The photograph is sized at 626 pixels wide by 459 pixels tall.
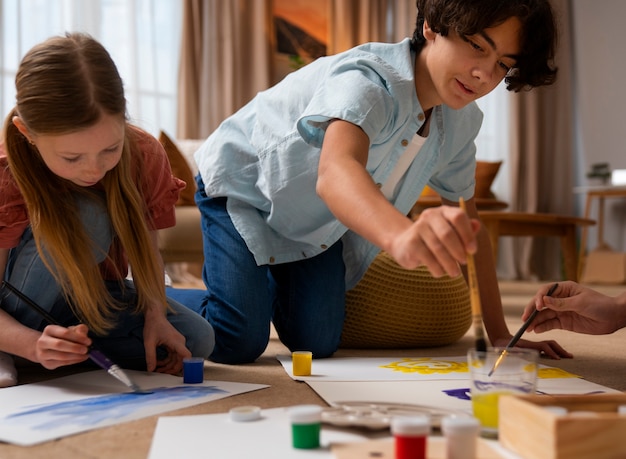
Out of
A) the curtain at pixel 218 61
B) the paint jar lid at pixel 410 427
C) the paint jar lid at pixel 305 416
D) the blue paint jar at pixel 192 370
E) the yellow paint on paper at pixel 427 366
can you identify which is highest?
the curtain at pixel 218 61

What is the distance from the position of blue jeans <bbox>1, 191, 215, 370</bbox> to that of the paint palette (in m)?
0.57

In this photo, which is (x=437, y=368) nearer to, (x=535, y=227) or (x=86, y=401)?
(x=86, y=401)

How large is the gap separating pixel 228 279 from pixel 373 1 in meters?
3.65

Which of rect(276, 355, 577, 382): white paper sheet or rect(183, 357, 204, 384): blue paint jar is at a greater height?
rect(183, 357, 204, 384): blue paint jar

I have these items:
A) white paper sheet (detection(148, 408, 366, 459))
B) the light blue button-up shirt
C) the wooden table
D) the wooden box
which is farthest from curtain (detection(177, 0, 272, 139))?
the wooden box

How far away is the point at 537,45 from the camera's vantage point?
1302mm

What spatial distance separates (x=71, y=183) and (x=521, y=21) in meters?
0.81

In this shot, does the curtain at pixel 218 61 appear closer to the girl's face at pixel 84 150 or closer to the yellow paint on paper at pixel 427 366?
the yellow paint on paper at pixel 427 366

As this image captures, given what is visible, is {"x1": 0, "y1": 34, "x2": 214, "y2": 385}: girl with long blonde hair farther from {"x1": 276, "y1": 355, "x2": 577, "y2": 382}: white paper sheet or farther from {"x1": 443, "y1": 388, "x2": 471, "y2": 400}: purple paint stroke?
{"x1": 443, "y1": 388, "x2": 471, "y2": 400}: purple paint stroke

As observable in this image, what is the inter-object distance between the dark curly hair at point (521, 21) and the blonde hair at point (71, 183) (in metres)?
0.56

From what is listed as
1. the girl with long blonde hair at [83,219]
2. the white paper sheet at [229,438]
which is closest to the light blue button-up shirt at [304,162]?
the girl with long blonde hair at [83,219]

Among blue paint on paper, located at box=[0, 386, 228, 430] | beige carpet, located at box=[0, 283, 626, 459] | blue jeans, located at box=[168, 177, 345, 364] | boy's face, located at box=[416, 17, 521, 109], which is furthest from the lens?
blue jeans, located at box=[168, 177, 345, 364]

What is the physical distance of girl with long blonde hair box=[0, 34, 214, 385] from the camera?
1.17 m

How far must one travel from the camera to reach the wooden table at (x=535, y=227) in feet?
11.1
